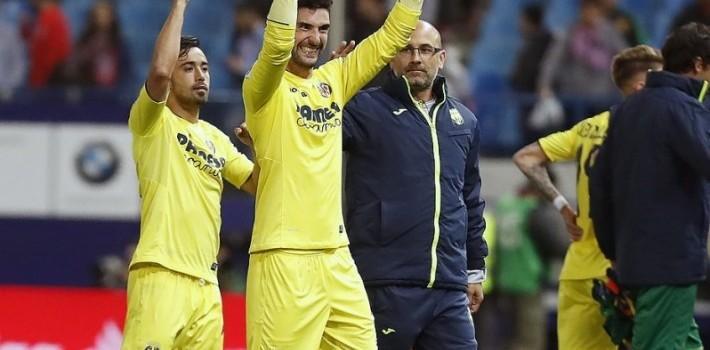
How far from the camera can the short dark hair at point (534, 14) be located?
1803cm

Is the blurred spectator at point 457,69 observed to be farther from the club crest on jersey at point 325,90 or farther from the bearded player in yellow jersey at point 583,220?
the club crest on jersey at point 325,90

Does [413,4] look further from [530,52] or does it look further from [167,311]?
[530,52]

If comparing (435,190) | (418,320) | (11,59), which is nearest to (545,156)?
(435,190)

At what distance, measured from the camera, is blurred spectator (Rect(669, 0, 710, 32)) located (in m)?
17.7

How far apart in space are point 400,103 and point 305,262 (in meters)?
1.19

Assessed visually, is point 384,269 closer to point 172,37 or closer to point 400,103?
point 400,103

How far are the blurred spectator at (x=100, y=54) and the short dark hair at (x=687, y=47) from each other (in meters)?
10.5

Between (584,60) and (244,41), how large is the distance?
3641 millimetres

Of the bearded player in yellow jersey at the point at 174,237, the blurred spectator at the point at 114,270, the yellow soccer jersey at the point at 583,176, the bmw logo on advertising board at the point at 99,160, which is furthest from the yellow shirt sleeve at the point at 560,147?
the blurred spectator at the point at 114,270

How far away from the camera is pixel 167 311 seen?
845 cm

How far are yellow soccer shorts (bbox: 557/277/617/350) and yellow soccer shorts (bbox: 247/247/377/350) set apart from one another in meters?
2.29

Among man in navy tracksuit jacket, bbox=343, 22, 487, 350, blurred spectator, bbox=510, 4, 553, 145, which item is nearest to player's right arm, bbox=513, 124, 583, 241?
man in navy tracksuit jacket, bbox=343, 22, 487, 350

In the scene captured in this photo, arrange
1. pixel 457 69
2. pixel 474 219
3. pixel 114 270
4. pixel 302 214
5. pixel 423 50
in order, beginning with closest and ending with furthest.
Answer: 1. pixel 302 214
2. pixel 423 50
3. pixel 474 219
4. pixel 114 270
5. pixel 457 69

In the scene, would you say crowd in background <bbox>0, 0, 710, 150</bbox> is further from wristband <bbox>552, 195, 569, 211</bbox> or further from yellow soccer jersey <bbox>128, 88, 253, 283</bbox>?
yellow soccer jersey <bbox>128, 88, 253, 283</bbox>
